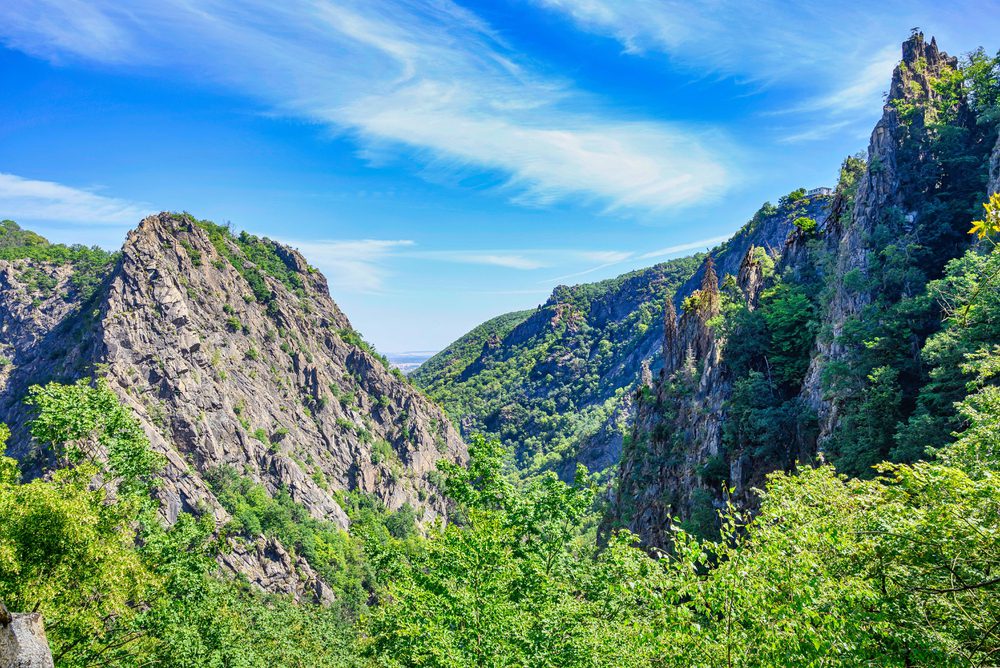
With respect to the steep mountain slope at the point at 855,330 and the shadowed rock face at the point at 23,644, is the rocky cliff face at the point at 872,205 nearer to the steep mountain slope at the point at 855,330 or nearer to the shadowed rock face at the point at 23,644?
the steep mountain slope at the point at 855,330

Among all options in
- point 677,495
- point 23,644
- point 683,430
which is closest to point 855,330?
point 683,430

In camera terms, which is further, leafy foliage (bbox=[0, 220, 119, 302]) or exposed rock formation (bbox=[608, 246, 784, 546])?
leafy foliage (bbox=[0, 220, 119, 302])

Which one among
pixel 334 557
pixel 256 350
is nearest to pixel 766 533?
pixel 334 557

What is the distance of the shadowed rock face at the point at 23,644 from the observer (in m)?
6.57

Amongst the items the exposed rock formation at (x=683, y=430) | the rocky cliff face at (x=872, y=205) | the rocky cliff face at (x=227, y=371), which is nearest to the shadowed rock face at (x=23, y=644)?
the rocky cliff face at (x=872, y=205)

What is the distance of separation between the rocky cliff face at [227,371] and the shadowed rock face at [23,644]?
7740 cm

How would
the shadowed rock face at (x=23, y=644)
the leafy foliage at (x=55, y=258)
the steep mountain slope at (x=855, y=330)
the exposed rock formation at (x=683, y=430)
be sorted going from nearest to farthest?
the shadowed rock face at (x=23, y=644) < the steep mountain slope at (x=855, y=330) < the exposed rock formation at (x=683, y=430) < the leafy foliage at (x=55, y=258)

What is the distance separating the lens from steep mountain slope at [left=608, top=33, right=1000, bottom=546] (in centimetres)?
2822

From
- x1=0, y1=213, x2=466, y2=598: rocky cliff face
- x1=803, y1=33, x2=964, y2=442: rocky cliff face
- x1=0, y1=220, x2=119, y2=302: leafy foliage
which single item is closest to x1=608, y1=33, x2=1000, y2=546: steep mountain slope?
x1=803, y1=33, x2=964, y2=442: rocky cliff face

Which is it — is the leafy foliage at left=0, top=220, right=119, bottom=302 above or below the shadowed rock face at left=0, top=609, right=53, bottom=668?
above

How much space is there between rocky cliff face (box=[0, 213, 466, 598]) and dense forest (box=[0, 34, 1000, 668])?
88cm

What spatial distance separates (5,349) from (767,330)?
448ft

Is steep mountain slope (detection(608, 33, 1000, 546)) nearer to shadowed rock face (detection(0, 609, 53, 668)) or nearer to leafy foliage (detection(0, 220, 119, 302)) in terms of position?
shadowed rock face (detection(0, 609, 53, 668))

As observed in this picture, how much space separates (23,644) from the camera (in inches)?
267
